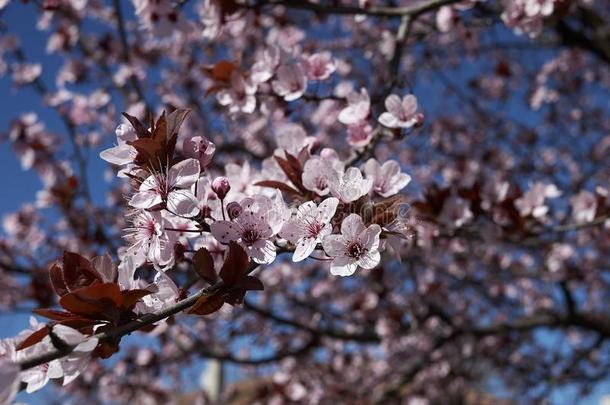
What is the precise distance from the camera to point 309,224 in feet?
3.79

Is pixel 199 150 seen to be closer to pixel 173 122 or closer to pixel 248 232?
pixel 173 122

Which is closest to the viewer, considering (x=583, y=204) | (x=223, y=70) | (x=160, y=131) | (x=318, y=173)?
(x=160, y=131)

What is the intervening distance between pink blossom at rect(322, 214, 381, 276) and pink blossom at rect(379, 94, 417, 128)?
596mm

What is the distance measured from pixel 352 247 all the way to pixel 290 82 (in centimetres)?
93

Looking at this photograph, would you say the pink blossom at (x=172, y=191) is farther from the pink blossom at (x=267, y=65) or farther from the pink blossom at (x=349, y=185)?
the pink blossom at (x=267, y=65)

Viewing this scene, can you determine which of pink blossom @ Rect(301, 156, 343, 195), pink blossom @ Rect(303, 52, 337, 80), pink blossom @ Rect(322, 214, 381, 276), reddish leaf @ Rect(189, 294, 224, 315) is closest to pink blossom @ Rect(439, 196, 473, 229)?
pink blossom @ Rect(303, 52, 337, 80)

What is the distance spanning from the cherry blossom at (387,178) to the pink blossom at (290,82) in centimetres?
55

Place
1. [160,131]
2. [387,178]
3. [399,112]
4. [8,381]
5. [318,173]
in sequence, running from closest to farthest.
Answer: [8,381] → [160,131] → [318,173] → [387,178] → [399,112]

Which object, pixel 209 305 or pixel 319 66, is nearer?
pixel 209 305

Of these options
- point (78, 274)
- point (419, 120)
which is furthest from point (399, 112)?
point (78, 274)

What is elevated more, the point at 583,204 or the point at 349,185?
the point at 349,185

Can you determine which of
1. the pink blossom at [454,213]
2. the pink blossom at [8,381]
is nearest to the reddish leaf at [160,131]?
the pink blossom at [8,381]

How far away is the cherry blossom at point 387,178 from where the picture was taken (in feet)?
4.67

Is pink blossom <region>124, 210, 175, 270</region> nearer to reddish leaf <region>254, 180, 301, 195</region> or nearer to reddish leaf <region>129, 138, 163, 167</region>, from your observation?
reddish leaf <region>129, 138, 163, 167</region>
